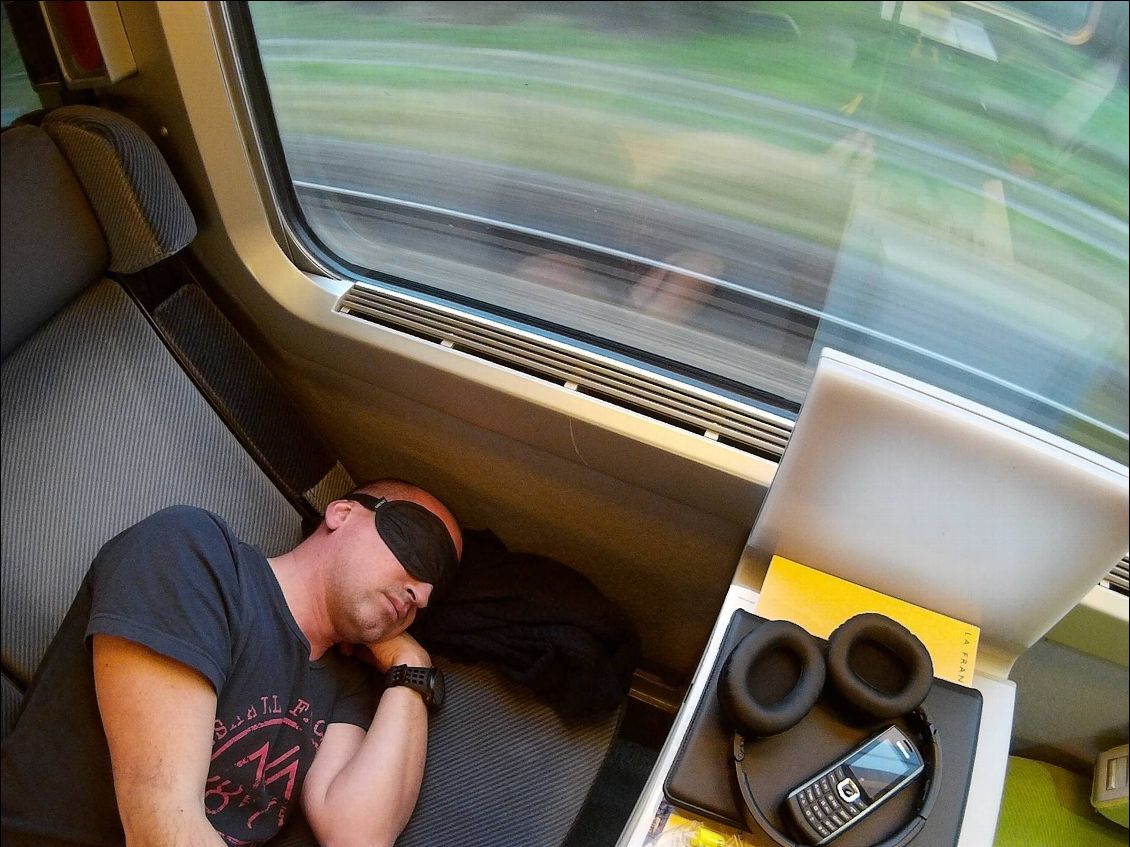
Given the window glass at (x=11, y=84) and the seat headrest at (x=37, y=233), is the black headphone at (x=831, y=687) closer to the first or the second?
the seat headrest at (x=37, y=233)

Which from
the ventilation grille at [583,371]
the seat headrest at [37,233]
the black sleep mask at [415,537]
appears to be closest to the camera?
the seat headrest at [37,233]

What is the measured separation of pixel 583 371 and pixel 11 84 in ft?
2.98

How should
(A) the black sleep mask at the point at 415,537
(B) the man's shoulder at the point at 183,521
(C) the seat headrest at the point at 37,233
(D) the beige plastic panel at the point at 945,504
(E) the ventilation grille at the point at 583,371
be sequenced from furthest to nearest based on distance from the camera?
(A) the black sleep mask at the point at 415,537 → (E) the ventilation grille at the point at 583,371 → (B) the man's shoulder at the point at 183,521 → (C) the seat headrest at the point at 37,233 → (D) the beige plastic panel at the point at 945,504

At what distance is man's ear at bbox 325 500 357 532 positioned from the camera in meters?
1.42

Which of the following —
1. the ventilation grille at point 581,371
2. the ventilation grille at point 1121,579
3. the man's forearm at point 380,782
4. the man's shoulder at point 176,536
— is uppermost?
the ventilation grille at point 581,371

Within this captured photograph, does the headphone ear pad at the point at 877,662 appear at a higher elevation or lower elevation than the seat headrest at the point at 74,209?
lower

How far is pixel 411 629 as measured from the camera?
1492 mm

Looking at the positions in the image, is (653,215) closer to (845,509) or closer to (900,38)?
(900,38)

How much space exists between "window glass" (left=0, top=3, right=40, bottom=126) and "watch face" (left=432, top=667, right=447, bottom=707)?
102cm

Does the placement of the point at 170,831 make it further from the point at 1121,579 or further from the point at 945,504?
the point at 1121,579

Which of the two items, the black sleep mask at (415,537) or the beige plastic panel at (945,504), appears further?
the black sleep mask at (415,537)

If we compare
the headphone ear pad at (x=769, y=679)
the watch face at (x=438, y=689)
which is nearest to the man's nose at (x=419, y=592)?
the watch face at (x=438, y=689)

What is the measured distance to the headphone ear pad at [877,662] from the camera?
3.06 feet

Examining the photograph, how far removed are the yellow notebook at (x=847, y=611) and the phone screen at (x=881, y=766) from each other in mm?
142
